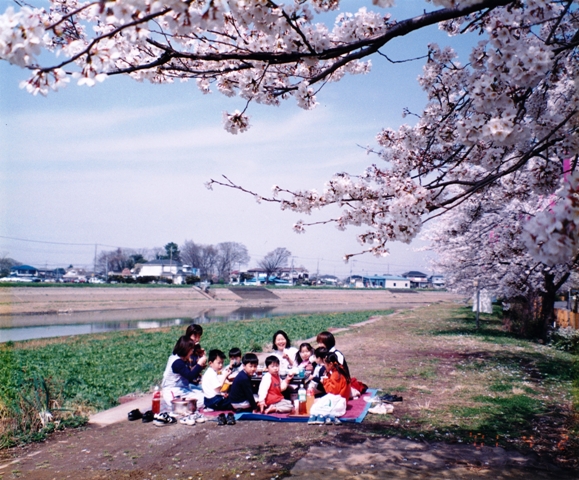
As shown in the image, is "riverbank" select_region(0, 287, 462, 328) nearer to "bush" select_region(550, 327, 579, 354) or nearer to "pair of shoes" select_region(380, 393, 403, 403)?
"bush" select_region(550, 327, 579, 354)

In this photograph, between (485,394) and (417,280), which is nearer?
(485,394)

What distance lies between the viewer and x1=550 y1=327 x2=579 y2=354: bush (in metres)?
13.8

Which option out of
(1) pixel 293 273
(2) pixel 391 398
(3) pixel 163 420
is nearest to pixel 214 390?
(3) pixel 163 420

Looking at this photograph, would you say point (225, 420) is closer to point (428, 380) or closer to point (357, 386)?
point (357, 386)

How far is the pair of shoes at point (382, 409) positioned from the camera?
6.62 meters

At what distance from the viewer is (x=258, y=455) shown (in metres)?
4.93

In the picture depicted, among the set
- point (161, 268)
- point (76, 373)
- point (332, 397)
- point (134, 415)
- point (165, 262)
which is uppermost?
point (165, 262)

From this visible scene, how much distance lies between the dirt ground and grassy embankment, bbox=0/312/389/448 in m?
0.46

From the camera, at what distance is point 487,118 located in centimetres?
418

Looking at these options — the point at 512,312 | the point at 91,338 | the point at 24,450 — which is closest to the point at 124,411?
the point at 24,450

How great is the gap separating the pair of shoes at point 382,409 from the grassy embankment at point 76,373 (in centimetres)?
359

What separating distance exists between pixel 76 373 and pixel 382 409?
6.75 m

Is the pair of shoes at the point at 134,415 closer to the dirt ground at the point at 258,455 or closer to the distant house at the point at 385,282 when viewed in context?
the dirt ground at the point at 258,455

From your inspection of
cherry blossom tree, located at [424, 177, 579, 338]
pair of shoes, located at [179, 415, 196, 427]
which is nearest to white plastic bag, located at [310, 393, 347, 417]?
pair of shoes, located at [179, 415, 196, 427]
